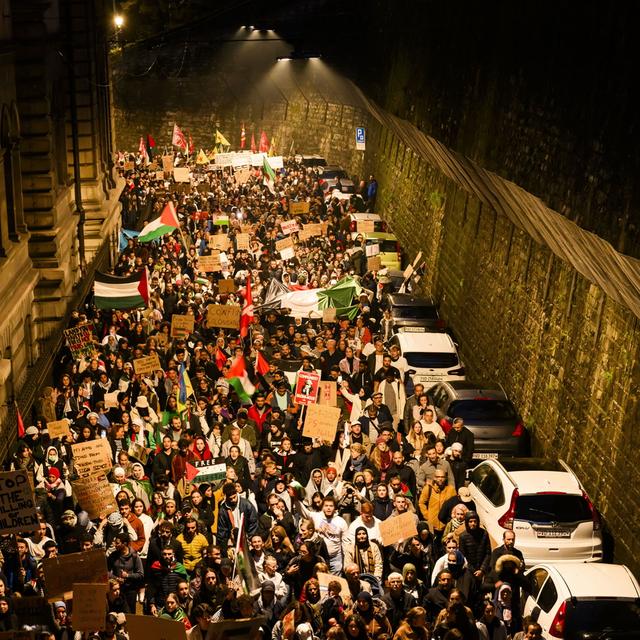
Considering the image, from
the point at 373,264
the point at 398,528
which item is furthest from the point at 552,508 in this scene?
the point at 373,264

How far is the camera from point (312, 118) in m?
60.2

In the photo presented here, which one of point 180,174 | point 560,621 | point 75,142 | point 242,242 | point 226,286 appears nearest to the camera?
point 560,621

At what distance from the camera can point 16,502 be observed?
44.2 ft

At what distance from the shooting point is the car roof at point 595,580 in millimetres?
12562

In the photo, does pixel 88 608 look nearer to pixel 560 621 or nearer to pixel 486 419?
pixel 560 621

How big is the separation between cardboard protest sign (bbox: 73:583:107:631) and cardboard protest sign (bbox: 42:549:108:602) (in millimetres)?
680

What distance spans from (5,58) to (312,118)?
3966 centimetres

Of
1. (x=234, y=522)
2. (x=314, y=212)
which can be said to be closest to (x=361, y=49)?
(x=314, y=212)

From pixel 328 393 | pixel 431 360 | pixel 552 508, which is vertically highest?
pixel 552 508

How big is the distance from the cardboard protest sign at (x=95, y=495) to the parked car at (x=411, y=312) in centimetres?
1147

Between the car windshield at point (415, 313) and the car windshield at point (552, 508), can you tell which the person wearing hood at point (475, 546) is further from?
the car windshield at point (415, 313)

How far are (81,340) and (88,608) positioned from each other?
10063mm

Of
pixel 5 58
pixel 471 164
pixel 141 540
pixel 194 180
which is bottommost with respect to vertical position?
pixel 194 180

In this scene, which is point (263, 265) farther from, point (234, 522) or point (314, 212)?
point (234, 522)
